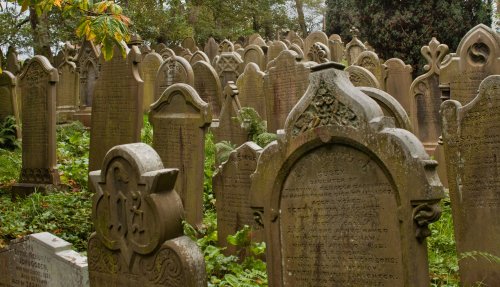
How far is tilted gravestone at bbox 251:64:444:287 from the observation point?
14.1ft

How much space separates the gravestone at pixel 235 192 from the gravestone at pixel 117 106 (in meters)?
2.55

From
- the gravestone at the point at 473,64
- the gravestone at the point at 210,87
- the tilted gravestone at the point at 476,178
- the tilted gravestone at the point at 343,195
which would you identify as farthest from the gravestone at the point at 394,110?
the gravestone at the point at 210,87

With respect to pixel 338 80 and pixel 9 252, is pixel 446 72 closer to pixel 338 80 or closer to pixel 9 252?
pixel 338 80

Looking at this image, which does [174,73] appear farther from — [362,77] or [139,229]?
[139,229]

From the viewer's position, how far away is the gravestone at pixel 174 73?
12297 mm

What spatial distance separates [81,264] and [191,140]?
3.56m

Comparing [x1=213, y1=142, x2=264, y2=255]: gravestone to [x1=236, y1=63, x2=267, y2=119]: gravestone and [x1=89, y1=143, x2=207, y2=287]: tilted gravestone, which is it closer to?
[x1=89, y1=143, x2=207, y2=287]: tilted gravestone

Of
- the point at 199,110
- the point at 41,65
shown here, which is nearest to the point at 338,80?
the point at 199,110

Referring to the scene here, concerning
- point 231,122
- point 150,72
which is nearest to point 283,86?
point 231,122

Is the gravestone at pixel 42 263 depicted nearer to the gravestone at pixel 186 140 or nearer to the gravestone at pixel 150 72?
the gravestone at pixel 186 140

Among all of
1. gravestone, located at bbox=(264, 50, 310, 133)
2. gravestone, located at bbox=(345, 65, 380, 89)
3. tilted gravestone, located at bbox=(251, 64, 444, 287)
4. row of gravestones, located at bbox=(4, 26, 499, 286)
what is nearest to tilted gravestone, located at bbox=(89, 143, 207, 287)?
row of gravestones, located at bbox=(4, 26, 499, 286)

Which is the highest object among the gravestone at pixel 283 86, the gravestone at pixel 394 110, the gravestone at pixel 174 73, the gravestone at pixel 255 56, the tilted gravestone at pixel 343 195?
the gravestone at pixel 255 56

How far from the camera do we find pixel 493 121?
5.87 meters

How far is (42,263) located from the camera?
→ 5207mm
